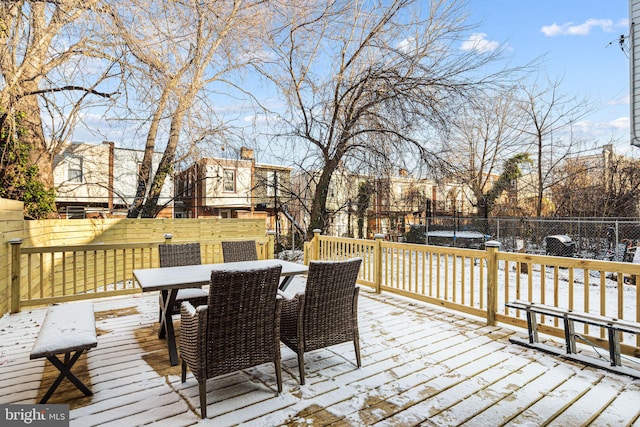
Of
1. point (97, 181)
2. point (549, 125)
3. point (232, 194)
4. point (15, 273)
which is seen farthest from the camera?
point (232, 194)

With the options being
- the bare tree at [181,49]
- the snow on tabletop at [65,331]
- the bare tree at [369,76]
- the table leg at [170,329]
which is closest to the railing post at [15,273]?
the snow on tabletop at [65,331]

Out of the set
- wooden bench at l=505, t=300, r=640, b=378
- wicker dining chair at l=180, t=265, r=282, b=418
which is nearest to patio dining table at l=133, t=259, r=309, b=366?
wicker dining chair at l=180, t=265, r=282, b=418

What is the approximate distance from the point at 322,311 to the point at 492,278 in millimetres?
2358

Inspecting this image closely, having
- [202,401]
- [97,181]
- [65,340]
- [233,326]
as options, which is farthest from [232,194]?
[202,401]

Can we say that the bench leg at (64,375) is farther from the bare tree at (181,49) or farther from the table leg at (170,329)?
the bare tree at (181,49)

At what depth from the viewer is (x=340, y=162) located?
8758mm

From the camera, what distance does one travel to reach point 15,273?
442cm

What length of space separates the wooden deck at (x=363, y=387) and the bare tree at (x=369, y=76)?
200 inches

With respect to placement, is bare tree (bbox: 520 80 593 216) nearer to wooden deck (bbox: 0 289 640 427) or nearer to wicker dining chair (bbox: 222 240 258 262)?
wooden deck (bbox: 0 289 640 427)

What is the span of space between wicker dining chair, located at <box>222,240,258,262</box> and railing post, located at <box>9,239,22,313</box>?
248 centimetres

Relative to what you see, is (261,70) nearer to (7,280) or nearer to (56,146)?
(56,146)

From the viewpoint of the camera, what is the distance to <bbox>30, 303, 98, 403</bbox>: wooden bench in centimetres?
217

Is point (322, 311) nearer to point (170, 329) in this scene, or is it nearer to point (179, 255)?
point (170, 329)

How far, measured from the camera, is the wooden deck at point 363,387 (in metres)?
2.22
